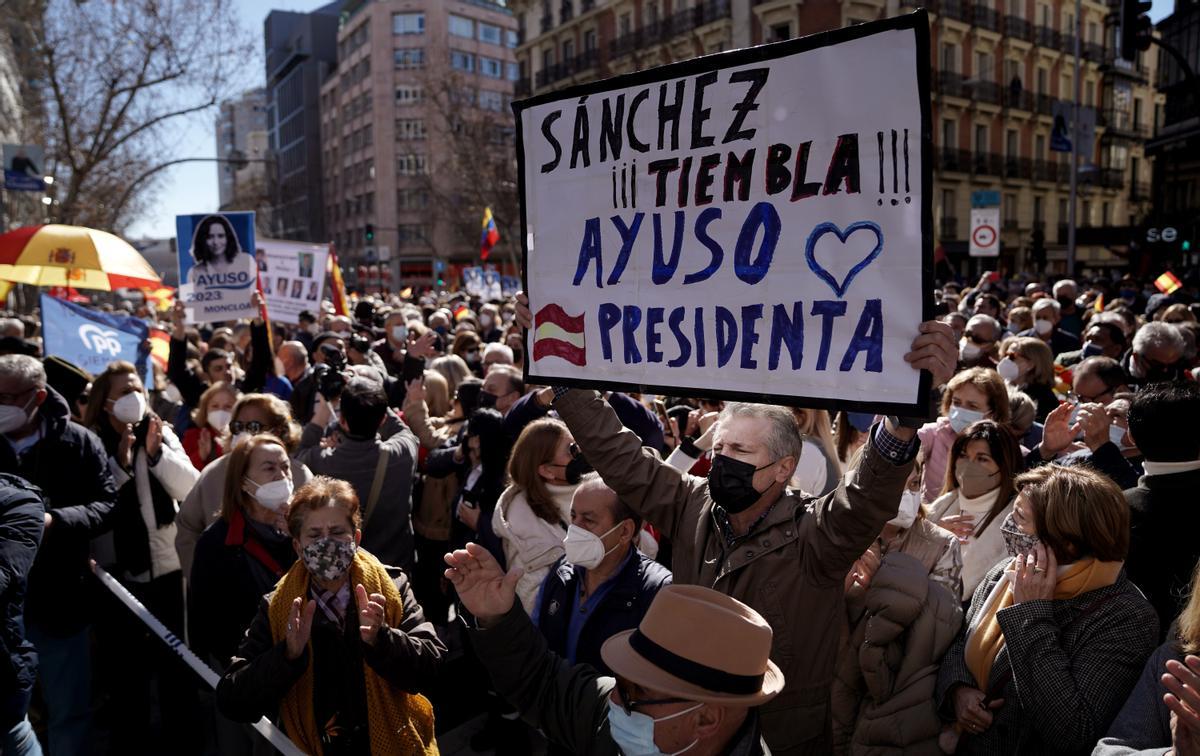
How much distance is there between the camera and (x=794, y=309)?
2.42 m

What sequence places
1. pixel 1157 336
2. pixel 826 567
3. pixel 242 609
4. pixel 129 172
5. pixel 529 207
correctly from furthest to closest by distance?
pixel 129 172
pixel 1157 336
pixel 242 609
pixel 529 207
pixel 826 567

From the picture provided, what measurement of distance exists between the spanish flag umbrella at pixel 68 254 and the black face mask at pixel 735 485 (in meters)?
7.52

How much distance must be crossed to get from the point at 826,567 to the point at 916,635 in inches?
21.4

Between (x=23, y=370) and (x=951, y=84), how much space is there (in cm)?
4156

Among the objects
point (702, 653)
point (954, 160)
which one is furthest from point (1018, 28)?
point (702, 653)

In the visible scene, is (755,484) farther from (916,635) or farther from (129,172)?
(129,172)

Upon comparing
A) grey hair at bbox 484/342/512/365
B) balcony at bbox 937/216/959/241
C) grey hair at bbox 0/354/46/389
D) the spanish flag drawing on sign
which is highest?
balcony at bbox 937/216/959/241

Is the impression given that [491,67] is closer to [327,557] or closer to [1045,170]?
[1045,170]

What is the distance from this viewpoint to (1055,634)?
2451mm

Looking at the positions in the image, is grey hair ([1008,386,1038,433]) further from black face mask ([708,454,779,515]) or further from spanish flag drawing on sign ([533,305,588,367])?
spanish flag drawing on sign ([533,305,588,367])

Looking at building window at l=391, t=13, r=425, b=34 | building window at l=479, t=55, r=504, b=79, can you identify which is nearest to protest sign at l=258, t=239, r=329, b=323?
building window at l=391, t=13, r=425, b=34

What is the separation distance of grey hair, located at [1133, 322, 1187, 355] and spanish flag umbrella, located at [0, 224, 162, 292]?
8.48 m

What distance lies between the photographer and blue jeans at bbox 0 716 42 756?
3266 mm

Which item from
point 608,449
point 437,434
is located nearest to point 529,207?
point 608,449
